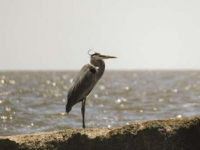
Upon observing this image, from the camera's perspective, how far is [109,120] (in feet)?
55.0

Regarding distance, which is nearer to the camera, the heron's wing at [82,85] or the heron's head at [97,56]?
the heron's wing at [82,85]

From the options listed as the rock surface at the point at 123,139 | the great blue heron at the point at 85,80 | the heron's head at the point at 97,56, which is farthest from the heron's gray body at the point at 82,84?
the rock surface at the point at 123,139

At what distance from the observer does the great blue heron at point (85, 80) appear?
734 centimetres

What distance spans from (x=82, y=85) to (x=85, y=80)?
112 mm

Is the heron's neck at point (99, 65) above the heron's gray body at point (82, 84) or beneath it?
above

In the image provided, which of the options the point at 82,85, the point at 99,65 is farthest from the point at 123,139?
the point at 99,65

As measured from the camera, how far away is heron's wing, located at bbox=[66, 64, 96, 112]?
7.34 meters

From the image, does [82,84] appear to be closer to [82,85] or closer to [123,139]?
[82,85]

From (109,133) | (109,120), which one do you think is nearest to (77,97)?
(109,133)

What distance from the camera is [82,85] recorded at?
7.32m

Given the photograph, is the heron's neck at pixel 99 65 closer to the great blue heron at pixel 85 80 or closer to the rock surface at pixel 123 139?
the great blue heron at pixel 85 80

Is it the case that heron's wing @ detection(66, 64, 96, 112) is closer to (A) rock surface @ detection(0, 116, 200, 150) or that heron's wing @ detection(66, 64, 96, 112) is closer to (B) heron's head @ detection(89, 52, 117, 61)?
(B) heron's head @ detection(89, 52, 117, 61)

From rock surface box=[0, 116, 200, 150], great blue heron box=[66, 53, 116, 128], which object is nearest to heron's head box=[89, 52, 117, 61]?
great blue heron box=[66, 53, 116, 128]

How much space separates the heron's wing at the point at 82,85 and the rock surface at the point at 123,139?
6.73 ft
